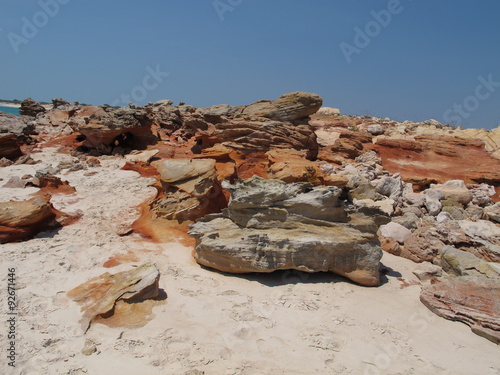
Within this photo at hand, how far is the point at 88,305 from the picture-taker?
439 centimetres

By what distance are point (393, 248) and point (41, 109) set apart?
77.3 feet

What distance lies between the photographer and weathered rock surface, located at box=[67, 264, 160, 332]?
4266 mm

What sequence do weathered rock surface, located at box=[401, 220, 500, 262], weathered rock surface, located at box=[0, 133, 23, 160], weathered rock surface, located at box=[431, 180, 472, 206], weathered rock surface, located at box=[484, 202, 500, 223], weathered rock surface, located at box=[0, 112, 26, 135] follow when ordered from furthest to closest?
weathered rock surface, located at box=[0, 112, 26, 135], weathered rock surface, located at box=[0, 133, 23, 160], weathered rock surface, located at box=[431, 180, 472, 206], weathered rock surface, located at box=[484, 202, 500, 223], weathered rock surface, located at box=[401, 220, 500, 262]

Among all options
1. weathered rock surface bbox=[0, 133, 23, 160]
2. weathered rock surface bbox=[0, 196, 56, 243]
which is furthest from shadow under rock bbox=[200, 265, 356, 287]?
weathered rock surface bbox=[0, 133, 23, 160]

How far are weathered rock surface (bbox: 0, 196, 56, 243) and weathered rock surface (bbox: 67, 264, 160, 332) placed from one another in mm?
2363

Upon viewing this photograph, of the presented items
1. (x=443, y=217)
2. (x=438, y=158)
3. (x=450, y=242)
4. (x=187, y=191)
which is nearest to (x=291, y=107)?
(x=443, y=217)

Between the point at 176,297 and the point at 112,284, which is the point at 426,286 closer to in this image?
the point at 176,297

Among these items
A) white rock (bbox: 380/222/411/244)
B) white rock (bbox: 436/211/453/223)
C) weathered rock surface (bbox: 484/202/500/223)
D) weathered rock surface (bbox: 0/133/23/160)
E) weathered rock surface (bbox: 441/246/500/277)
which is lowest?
weathered rock surface (bbox: 441/246/500/277)

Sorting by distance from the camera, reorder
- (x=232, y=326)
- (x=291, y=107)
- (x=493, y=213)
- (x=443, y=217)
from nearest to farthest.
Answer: (x=232, y=326)
(x=443, y=217)
(x=493, y=213)
(x=291, y=107)

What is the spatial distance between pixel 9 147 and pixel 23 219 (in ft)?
28.4

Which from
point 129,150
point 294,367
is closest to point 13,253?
point 294,367

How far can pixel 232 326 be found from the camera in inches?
165

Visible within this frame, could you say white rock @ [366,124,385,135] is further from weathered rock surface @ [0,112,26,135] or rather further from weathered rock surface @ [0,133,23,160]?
weathered rock surface @ [0,112,26,135]

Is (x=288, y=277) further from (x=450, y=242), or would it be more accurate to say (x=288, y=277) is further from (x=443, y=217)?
(x=443, y=217)
